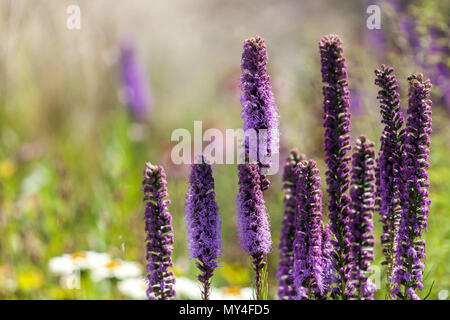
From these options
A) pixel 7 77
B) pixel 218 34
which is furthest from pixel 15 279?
pixel 218 34

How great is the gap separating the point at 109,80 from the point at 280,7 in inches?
214

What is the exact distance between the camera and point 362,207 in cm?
168

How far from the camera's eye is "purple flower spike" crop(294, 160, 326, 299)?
1623mm

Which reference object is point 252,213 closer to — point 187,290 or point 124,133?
point 187,290

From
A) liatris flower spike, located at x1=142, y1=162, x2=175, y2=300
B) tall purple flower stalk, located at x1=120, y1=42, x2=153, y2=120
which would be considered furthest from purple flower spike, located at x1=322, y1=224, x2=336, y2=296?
tall purple flower stalk, located at x1=120, y1=42, x2=153, y2=120

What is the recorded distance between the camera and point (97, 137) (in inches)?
295

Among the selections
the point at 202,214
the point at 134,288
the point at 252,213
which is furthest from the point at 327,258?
the point at 134,288

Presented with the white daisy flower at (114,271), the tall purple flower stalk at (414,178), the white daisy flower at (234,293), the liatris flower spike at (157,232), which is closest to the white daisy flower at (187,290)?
the white daisy flower at (234,293)

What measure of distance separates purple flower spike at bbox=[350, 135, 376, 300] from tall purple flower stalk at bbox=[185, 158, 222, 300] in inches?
16.8

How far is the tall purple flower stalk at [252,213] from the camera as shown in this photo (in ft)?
5.26

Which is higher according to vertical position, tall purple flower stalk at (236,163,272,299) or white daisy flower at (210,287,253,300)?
tall purple flower stalk at (236,163,272,299)

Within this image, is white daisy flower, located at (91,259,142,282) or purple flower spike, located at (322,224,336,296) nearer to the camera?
purple flower spike, located at (322,224,336,296)

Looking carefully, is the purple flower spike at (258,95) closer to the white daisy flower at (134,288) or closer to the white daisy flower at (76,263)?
the white daisy flower at (134,288)

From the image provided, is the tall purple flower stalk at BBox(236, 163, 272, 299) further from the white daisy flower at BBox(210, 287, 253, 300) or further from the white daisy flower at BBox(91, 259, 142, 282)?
the white daisy flower at BBox(91, 259, 142, 282)
